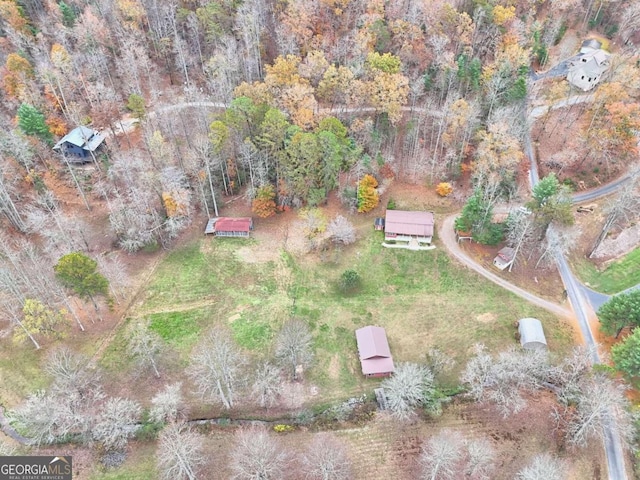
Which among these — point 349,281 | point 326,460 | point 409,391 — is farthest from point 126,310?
point 409,391

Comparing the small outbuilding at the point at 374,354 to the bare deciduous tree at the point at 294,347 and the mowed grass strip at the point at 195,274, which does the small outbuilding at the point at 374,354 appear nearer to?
the bare deciduous tree at the point at 294,347

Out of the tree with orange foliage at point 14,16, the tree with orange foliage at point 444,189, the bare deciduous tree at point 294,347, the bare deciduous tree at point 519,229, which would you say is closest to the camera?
the bare deciduous tree at point 294,347

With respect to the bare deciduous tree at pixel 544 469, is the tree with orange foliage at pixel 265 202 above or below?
above

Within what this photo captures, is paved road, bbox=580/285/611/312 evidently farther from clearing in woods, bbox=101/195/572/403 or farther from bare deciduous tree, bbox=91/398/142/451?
bare deciduous tree, bbox=91/398/142/451

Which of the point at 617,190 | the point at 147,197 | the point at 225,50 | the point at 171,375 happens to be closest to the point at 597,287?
the point at 617,190

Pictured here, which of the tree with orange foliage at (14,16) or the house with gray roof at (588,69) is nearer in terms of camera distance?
the tree with orange foliage at (14,16)

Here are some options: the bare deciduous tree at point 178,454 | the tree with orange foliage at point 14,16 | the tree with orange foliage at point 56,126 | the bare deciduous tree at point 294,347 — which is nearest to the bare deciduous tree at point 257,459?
the bare deciduous tree at point 178,454

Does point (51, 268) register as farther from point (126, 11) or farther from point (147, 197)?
point (126, 11)
